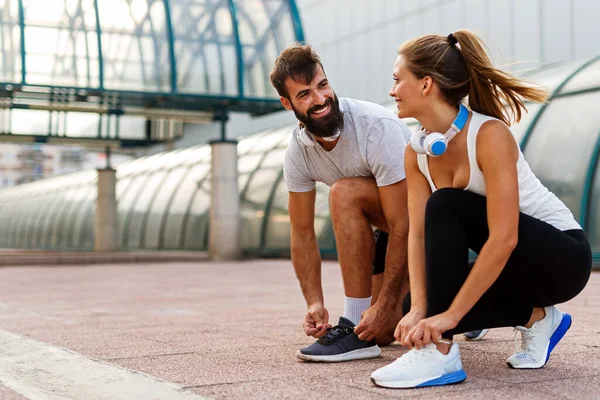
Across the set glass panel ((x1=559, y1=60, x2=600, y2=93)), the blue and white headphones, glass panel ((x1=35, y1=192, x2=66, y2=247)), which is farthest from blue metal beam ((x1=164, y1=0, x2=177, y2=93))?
glass panel ((x1=35, y1=192, x2=66, y2=247))

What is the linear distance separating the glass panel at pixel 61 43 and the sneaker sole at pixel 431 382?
17.3 m

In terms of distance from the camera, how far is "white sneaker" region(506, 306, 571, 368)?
3.54 meters

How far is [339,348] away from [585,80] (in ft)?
38.4

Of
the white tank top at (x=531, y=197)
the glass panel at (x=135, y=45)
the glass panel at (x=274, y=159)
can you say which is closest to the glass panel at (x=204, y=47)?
the glass panel at (x=135, y=45)

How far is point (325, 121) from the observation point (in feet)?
13.5

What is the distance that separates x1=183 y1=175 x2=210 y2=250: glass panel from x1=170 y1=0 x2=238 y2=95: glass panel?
4945 mm

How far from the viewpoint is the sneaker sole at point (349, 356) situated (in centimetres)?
384

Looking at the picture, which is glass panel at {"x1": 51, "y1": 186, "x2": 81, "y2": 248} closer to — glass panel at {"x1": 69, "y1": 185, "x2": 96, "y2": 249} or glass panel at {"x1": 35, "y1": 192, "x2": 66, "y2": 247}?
glass panel at {"x1": 35, "y1": 192, "x2": 66, "y2": 247}

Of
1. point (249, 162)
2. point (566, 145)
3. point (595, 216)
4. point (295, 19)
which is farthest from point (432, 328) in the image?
point (249, 162)

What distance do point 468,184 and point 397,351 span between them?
49.4 inches

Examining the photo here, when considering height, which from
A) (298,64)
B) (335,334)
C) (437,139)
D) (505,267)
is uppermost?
(298,64)

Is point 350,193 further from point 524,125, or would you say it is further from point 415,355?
point 524,125

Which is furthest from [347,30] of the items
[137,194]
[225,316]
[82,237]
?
[225,316]

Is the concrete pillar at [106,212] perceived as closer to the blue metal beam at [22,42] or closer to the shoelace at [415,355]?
the blue metal beam at [22,42]
